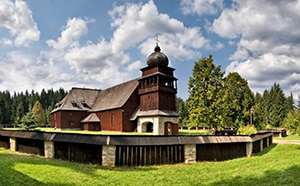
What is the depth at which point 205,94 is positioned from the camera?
29188mm

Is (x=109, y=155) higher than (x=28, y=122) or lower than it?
lower

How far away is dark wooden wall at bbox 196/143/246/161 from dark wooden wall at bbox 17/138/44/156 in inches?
408

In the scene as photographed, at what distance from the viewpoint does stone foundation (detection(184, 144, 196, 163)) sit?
12.8 meters

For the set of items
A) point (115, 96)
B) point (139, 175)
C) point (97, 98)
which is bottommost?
point (139, 175)

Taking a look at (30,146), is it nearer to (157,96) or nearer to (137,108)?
(157,96)

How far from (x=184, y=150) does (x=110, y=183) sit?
545cm

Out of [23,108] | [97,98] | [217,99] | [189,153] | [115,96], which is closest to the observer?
[189,153]

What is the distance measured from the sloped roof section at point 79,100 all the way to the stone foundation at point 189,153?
3367cm

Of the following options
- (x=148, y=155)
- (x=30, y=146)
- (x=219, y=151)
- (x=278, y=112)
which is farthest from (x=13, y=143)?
(x=278, y=112)

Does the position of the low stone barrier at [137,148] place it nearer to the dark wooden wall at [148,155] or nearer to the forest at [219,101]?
the dark wooden wall at [148,155]

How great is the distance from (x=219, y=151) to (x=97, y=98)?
3559cm

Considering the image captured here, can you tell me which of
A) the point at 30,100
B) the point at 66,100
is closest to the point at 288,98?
the point at 66,100

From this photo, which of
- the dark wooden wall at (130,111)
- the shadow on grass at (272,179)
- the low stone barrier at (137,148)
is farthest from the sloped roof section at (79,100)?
the shadow on grass at (272,179)

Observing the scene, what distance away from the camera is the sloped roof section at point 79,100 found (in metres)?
42.6
